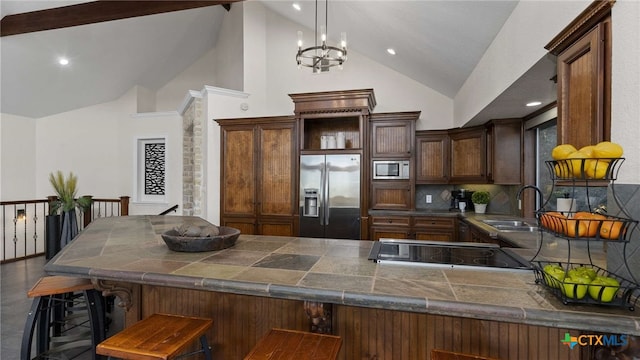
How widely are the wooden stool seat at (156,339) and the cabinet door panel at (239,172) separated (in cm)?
292

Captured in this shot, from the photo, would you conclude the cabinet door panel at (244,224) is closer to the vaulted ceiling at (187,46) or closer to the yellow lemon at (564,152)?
the vaulted ceiling at (187,46)

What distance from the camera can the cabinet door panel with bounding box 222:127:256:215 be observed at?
4.40 meters

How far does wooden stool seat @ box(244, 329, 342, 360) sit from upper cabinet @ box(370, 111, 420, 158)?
3109mm

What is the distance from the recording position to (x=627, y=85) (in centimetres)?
116

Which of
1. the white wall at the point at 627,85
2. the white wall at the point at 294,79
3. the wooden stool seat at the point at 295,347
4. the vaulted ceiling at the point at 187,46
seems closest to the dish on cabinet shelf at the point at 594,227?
the white wall at the point at 627,85

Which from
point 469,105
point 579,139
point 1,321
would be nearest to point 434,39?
point 469,105

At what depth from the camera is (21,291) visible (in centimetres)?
363

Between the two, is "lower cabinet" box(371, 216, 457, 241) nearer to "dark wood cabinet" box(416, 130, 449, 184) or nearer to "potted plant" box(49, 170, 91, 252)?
"dark wood cabinet" box(416, 130, 449, 184)

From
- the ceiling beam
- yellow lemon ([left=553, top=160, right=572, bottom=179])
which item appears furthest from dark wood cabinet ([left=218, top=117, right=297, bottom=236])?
yellow lemon ([left=553, top=160, right=572, bottom=179])

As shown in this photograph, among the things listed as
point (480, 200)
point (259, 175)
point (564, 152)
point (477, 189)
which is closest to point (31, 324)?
point (259, 175)

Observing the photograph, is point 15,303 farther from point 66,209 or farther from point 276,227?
point 276,227

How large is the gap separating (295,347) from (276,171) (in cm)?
323

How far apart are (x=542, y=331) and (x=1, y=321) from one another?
4367 millimetres

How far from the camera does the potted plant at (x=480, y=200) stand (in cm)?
391
